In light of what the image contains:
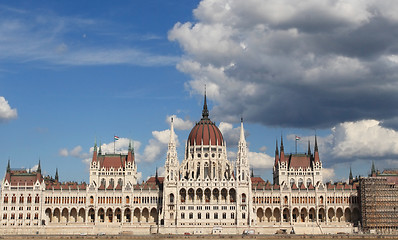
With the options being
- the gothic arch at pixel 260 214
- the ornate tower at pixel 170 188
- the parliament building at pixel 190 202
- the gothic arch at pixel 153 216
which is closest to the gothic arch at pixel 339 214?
the parliament building at pixel 190 202

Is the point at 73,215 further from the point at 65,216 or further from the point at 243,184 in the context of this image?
the point at 243,184

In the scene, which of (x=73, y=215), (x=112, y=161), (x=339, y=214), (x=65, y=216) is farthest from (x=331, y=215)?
(x=65, y=216)

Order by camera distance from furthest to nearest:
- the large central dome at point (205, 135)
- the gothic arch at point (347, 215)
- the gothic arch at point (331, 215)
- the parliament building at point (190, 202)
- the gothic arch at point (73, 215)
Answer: the large central dome at point (205, 135), the gothic arch at point (331, 215), the gothic arch at point (347, 215), the gothic arch at point (73, 215), the parliament building at point (190, 202)

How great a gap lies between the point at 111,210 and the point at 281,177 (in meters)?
58.2

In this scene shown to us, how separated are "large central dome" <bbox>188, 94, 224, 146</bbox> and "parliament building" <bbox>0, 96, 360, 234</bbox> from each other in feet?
1.07

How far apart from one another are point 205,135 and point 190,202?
26051 mm

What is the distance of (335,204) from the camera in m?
168

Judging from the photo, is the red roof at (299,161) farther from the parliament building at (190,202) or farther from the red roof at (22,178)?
the red roof at (22,178)

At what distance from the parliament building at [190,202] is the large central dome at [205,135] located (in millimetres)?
325

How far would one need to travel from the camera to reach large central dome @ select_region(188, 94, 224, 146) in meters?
177

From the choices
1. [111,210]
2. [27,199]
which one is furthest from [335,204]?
[27,199]

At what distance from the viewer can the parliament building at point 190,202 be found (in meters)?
157

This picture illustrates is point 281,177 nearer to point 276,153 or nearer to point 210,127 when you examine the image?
point 276,153

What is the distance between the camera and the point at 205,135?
583 ft
